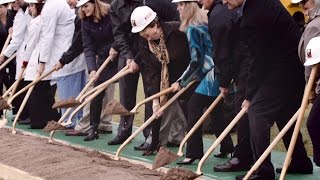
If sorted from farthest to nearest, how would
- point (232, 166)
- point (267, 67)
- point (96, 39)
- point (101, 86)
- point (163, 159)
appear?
point (96, 39)
point (101, 86)
point (232, 166)
point (163, 159)
point (267, 67)

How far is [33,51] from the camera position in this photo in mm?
12039

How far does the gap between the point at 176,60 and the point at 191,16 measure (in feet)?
2.72

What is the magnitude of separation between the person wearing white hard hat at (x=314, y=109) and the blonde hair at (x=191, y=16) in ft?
6.70

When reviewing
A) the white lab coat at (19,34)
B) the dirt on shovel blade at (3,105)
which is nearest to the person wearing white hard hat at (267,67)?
the dirt on shovel blade at (3,105)

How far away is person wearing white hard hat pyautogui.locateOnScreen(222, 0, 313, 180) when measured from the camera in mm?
7555

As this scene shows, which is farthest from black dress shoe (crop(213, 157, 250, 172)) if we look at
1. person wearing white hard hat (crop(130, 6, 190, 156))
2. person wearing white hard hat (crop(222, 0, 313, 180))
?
person wearing white hard hat (crop(130, 6, 190, 156))

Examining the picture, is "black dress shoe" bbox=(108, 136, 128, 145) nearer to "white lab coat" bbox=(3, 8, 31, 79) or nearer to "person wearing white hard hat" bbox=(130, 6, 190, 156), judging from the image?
"person wearing white hard hat" bbox=(130, 6, 190, 156)

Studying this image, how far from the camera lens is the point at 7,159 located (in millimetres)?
9492

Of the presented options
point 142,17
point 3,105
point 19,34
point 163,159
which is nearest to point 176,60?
point 142,17

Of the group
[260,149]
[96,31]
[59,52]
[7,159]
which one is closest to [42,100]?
[59,52]

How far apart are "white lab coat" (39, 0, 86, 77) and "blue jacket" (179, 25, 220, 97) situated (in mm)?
2908

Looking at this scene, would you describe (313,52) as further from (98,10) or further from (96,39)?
(96,39)

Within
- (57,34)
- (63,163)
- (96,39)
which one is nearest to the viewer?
(63,163)

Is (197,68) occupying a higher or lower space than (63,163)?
higher
